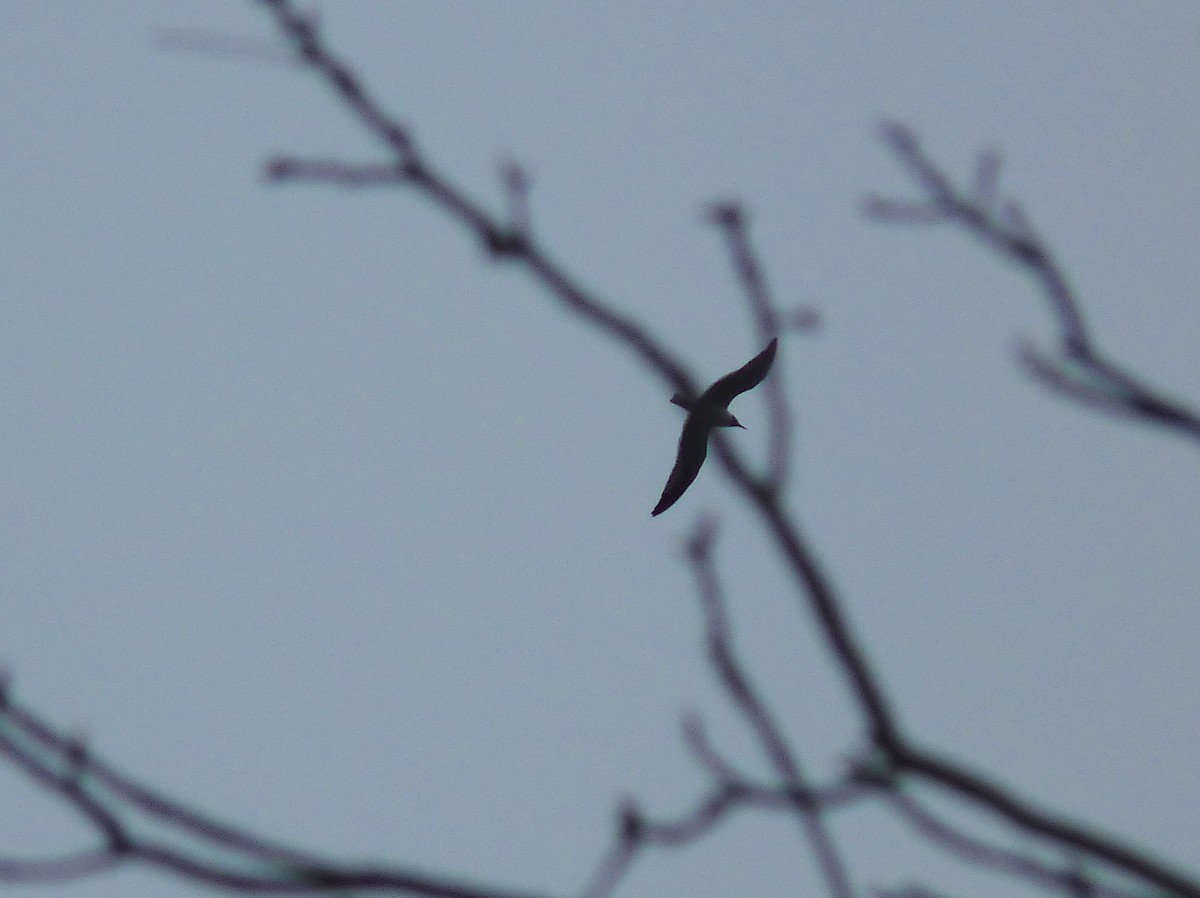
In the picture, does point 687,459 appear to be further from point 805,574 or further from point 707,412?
point 805,574

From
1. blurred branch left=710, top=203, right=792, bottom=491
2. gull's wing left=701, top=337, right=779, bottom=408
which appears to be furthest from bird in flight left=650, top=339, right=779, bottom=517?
blurred branch left=710, top=203, right=792, bottom=491

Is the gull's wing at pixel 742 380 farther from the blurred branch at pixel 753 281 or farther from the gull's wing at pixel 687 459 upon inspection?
the blurred branch at pixel 753 281

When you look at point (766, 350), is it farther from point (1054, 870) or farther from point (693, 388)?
point (1054, 870)

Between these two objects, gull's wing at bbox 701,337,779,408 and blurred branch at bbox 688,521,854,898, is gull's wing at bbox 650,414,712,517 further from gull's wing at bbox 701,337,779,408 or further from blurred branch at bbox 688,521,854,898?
blurred branch at bbox 688,521,854,898

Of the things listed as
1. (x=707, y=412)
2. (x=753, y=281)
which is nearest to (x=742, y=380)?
(x=707, y=412)

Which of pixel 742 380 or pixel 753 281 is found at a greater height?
pixel 753 281

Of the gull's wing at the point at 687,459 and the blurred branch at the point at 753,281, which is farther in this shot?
the blurred branch at the point at 753,281

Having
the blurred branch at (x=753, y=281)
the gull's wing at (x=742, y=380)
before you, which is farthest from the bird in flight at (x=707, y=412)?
the blurred branch at (x=753, y=281)
